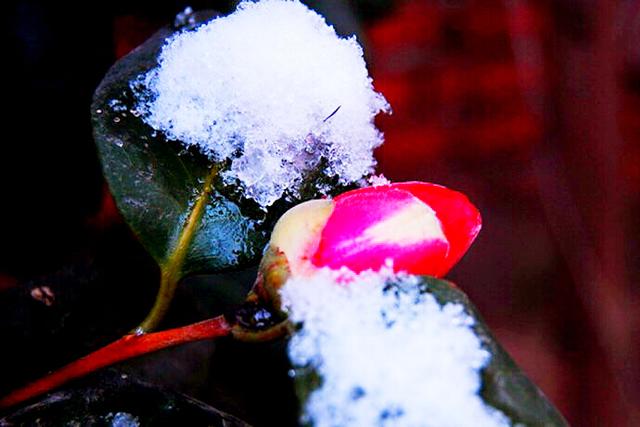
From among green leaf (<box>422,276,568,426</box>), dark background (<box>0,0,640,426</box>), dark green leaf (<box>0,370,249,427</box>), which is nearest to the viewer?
green leaf (<box>422,276,568,426</box>)

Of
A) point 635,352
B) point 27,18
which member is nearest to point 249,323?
point 27,18

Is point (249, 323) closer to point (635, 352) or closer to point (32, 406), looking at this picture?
point (32, 406)

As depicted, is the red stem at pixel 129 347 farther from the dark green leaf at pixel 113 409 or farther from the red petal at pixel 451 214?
the red petal at pixel 451 214

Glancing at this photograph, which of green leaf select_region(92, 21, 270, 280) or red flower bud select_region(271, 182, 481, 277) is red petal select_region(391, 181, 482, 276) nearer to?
red flower bud select_region(271, 182, 481, 277)

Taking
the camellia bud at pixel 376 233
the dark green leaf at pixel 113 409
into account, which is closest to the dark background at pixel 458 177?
the dark green leaf at pixel 113 409

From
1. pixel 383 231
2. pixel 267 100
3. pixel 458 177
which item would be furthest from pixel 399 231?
pixel 458 177

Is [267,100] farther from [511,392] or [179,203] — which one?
[511,392]

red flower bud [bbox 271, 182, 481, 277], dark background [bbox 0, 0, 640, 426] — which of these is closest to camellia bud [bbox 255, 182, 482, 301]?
red flower bud [bbox 271, 182, 481, 277]
